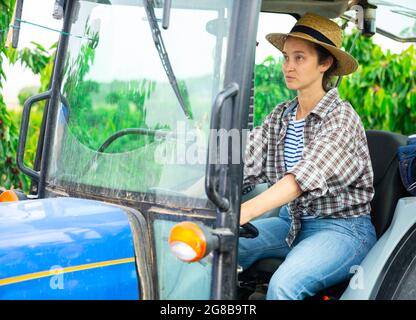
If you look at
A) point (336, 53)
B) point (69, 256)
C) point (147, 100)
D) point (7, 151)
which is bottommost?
point (69, 256)

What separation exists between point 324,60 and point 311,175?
2.46ft

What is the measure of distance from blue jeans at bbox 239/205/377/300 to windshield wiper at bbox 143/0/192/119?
743 millimetres

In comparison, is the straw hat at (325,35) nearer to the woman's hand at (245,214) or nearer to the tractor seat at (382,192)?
the tractor seat at (382,192)

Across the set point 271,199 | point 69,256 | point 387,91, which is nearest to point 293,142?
point 271,199

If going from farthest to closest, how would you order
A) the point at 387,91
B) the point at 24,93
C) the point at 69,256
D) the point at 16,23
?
1. the point at 24,93
2. the point at 387,91
3. the point at 16,23
4. the point at 69,256

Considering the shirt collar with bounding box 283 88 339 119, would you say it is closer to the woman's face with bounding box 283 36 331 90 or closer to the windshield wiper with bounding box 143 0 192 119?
the woman's face with bounding box 283 36 331 90

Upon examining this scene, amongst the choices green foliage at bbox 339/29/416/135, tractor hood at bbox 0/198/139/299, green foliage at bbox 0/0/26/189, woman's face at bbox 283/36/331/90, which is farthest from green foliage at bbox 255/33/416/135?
tractor hood at bbox 0/198/139/299

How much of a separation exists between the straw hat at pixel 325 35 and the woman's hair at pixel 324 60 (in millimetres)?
21

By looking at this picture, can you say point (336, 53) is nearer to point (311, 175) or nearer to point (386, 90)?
point (311, 175)

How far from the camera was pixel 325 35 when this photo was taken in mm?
3258

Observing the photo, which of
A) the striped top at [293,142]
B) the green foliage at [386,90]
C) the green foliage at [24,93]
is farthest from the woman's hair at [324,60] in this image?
the green foliage at [24,93]

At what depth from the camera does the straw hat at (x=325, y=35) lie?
10.6 feet
